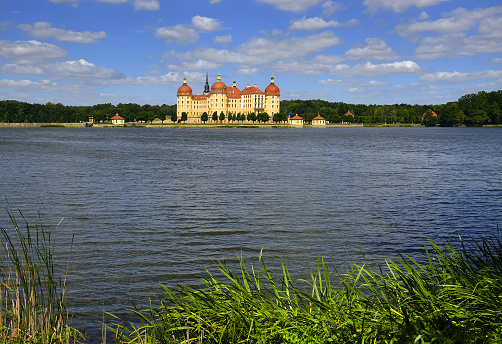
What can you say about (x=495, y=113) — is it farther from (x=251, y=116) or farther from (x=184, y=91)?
(x=184, y=91)

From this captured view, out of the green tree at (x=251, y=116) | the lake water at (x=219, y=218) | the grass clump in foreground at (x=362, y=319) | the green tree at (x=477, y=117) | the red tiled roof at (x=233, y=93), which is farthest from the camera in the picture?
the red tiled roof at (x=233, y=93)

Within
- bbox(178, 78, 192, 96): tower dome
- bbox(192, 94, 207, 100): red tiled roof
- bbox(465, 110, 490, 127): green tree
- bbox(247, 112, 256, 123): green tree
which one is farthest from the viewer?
bbox(178, 78, 192, 96): tower dome

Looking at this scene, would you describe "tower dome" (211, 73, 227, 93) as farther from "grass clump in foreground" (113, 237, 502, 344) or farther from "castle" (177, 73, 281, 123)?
"grass clump in foreground" (113, 237, 502, 344)

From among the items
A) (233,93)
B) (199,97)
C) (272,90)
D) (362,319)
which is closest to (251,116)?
(272,90)

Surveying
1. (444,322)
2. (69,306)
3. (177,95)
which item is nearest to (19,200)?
(69,306)

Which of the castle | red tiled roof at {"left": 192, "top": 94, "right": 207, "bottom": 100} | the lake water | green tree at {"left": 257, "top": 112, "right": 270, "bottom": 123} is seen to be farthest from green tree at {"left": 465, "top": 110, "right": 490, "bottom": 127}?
the lake water

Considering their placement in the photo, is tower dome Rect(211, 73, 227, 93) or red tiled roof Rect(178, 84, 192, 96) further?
red tiled roof Rect(178, 84, 192, 96)

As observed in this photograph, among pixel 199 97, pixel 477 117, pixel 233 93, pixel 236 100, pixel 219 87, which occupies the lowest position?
pixel 477 117

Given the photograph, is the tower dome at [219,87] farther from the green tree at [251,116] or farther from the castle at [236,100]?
the green tree at [251,116]

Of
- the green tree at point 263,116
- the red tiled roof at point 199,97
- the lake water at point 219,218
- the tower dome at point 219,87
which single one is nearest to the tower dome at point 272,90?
the green tree at point 263,116

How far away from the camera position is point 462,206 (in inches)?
691

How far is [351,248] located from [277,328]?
7.14 m

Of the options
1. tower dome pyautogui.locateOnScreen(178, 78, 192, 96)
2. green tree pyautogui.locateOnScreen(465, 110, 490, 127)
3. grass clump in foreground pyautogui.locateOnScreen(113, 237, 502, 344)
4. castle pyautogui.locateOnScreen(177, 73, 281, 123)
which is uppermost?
tower dome pyautogui.locateOnScreen(178, 78, 192, 96)

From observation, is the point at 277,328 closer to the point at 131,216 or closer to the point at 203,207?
the point at 131,216
